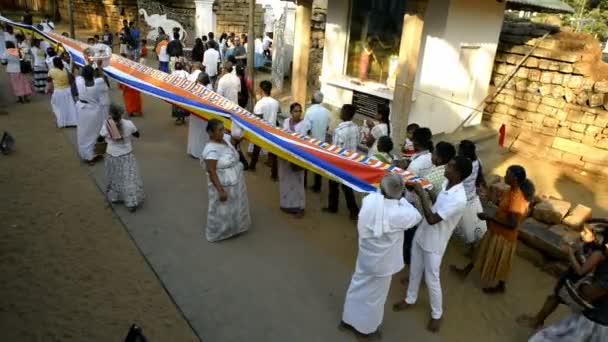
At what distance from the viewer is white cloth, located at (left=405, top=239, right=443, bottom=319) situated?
3.53 m

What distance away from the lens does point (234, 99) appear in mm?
7715

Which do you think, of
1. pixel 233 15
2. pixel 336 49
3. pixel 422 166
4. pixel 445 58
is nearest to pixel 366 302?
pixel 422 166

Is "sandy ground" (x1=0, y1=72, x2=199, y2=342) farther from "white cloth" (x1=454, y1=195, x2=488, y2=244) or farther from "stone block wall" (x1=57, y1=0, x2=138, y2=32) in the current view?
"stone block wall" (x1=57, y1=0, x2=138, y2=32)

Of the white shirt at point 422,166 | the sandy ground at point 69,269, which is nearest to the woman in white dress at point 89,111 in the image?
the sandy ground at point 69,269

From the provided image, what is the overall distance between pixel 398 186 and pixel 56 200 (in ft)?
15.7

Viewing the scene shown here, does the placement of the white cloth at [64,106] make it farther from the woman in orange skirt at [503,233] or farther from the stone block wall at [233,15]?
the stone block wall at [233,15]

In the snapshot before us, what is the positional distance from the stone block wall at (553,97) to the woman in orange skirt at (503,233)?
5.47 meters

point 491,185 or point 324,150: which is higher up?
point 324,150

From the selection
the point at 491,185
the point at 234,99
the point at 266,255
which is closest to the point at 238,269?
the point at 266,255

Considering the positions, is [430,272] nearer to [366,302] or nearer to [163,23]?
[366,302]

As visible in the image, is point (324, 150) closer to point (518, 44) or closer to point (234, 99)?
point (234, 99)

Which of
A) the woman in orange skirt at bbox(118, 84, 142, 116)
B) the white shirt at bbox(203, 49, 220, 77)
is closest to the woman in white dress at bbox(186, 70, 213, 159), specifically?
the woman in orange skirt at bbox(118, 84, 142, 116)

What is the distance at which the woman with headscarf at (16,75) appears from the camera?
935 cm

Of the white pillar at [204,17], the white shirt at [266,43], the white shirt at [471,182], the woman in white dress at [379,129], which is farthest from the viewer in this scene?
the white pillar at [204,17]
